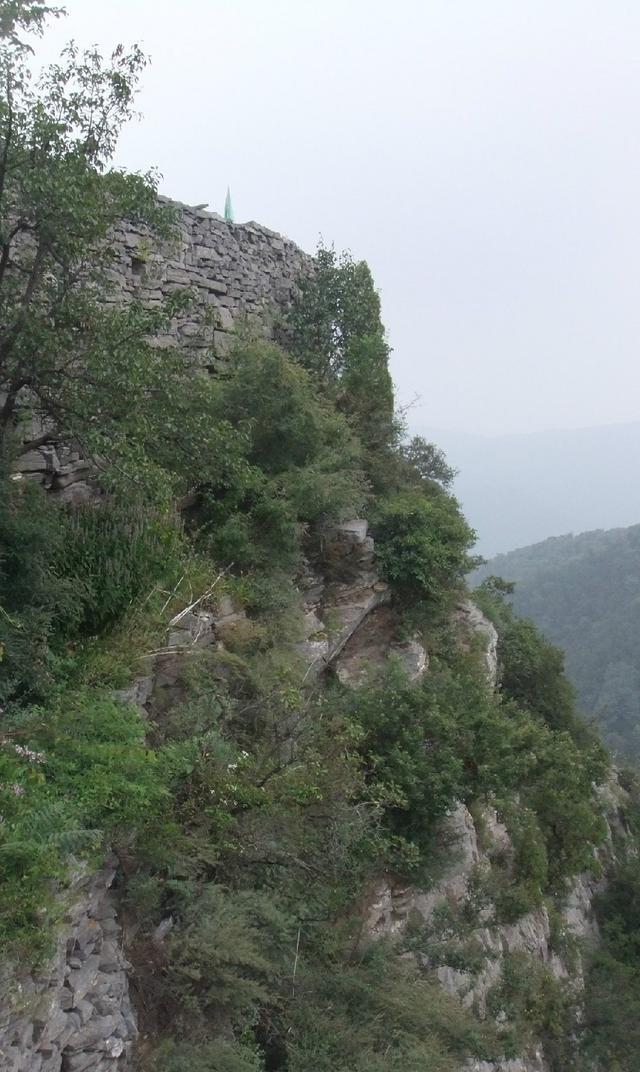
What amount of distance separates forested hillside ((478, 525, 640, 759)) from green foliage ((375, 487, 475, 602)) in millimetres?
32997

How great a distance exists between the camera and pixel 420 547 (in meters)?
8.95

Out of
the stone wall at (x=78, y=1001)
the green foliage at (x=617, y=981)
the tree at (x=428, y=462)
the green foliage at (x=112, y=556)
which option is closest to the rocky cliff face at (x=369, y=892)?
the stone wall at (x=78, y=1001)

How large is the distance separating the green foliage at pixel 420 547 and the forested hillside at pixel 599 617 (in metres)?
33.0

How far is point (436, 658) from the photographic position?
876 cm

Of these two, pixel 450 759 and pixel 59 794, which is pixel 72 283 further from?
pixel 450 759

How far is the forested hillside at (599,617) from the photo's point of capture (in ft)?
151

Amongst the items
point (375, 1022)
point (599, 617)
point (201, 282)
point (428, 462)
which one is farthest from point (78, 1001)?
point (599, 617)

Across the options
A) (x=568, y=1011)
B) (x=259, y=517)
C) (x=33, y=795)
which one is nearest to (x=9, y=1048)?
(x=33, y=795)

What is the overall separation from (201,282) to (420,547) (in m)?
A: 4.37

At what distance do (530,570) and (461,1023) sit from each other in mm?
71107

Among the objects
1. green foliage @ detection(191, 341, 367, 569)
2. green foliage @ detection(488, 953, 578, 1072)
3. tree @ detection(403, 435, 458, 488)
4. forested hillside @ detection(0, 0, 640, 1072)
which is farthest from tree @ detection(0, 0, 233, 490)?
tree @ detection(403, 435, 458, 488)

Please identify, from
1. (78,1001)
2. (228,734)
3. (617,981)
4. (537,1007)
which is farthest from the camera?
(617,981)

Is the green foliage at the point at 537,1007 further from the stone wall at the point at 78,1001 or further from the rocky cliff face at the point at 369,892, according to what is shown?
the stone wall at the point at 78,1001

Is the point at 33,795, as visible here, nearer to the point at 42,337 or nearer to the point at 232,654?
the point at 232,654
